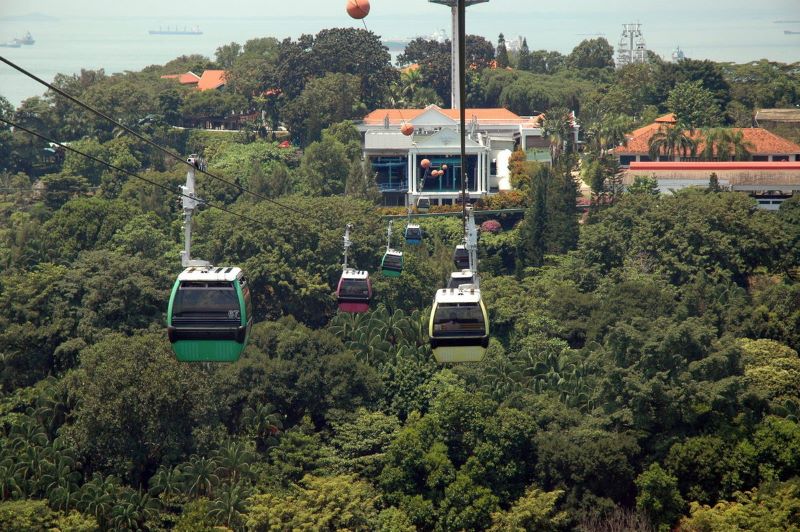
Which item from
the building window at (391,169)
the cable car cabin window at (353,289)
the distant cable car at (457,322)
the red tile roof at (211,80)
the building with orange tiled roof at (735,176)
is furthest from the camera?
the red tile roof at (211,80)

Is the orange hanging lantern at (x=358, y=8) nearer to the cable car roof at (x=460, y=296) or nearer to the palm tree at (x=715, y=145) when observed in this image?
the cable car roof at (x=460, y=296)

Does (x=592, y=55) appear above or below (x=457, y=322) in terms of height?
above

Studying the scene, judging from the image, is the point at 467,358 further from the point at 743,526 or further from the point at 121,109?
the point at 121,109

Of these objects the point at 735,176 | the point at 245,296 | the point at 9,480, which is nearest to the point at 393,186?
the point at 735,176

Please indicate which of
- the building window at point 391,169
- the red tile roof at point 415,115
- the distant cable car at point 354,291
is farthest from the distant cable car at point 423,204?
the distant cable car at point 354,291

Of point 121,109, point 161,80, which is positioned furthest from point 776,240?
point 161,80

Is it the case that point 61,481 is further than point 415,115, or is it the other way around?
point 415,115

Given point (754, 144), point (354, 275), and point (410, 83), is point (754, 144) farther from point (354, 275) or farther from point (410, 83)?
point (354, 275)
